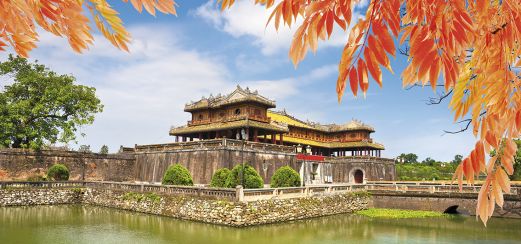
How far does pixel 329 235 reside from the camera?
56.3ft

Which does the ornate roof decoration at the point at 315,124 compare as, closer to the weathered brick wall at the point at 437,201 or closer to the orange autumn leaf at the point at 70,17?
the weathered brick wall at the point at 437,201

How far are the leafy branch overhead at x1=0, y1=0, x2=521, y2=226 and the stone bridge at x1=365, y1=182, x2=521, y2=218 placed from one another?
25364 mm

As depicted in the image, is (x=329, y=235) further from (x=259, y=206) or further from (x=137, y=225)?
(x=137, y=225)

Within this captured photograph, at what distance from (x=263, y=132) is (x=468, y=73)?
31955 millimetres

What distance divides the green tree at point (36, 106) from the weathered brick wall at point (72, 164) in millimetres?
1034

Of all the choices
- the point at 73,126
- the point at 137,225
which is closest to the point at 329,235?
the point at 137,225

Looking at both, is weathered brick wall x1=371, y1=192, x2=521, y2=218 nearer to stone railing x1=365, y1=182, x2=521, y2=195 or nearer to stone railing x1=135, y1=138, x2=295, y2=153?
stone railing x1=365, y1=182, x2=521, y2=195

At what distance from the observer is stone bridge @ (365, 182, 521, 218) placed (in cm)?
2383

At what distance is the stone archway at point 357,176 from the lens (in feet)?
130

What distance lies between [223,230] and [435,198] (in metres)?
16.5

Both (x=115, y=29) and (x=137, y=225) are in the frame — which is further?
(x=137, y=225)

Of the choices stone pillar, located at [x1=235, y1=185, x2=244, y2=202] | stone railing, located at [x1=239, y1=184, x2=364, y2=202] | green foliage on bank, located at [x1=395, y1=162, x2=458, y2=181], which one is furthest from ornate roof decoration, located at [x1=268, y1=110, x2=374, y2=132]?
stone pillar, located at [x1=235, y1=185, x2=244, y2=202]

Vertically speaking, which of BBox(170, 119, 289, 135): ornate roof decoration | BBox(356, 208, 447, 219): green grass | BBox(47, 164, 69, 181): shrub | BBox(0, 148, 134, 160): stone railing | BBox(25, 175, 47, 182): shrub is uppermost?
BBox(170, 119, 289, 135): ornate roof decoration

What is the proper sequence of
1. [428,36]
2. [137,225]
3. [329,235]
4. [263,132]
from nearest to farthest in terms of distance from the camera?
1. [428,36]
2. [329,235]
3. [137,225]
4. [263,132]
